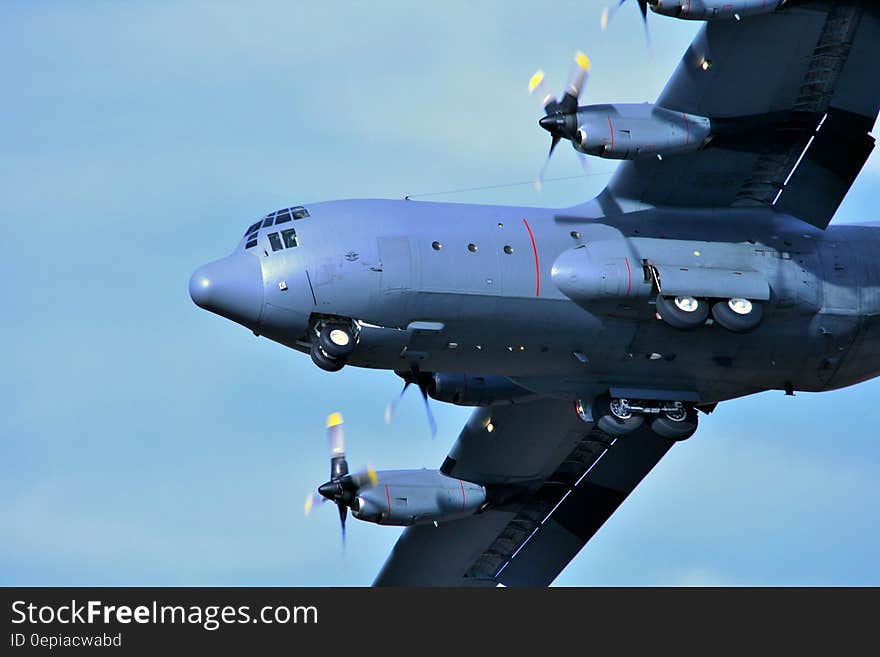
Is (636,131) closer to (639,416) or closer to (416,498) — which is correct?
(639,416)

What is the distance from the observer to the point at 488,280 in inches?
1778

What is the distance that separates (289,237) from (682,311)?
336 inches

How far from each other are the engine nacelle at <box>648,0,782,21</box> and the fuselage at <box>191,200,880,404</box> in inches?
222

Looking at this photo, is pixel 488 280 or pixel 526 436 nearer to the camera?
pixel 488 280

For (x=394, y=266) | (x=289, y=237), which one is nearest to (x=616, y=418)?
(x=394, y=266)

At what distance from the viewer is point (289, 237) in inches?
1768

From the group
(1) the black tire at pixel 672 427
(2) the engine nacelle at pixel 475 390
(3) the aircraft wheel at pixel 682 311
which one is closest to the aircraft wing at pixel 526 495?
(2) the engine nacelle at pixel 475 390

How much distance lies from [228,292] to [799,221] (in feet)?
43.7

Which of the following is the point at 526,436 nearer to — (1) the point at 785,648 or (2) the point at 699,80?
(2) the point at 699,80

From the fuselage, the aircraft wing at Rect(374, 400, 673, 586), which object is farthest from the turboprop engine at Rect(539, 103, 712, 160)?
the aircraft wing at Rect(374, 400, 673, 586)

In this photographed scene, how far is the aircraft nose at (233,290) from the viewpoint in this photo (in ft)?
146

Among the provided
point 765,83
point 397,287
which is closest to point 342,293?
point 397,287

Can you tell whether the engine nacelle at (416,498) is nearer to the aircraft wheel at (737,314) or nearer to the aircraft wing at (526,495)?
the aircraft wing at (526,495)

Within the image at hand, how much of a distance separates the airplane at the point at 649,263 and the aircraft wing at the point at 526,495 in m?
2.87
